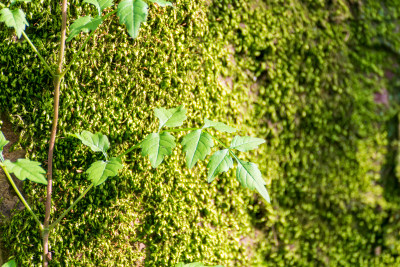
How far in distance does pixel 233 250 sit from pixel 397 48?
1.60m

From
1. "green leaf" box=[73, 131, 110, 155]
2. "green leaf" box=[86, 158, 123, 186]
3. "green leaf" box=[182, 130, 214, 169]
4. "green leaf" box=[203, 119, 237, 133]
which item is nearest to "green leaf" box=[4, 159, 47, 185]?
"green leaf" box=[86, 158, 123, 186]

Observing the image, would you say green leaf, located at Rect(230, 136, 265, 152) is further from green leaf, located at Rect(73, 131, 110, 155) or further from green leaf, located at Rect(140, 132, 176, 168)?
green leaf, located at Rect(73, 131, 110, 155)

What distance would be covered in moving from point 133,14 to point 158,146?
36cm

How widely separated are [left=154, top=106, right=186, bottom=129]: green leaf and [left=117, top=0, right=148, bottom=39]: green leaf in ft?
1.07

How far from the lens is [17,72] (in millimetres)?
1334

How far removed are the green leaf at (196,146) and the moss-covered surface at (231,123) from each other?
0.47 m

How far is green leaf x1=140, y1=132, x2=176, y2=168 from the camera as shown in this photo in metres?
1.04

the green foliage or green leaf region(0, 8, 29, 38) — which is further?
the green foliage

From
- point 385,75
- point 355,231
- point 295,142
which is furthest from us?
point 385,75

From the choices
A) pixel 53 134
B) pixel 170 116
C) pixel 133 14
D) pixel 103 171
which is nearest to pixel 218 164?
pixel 170 116

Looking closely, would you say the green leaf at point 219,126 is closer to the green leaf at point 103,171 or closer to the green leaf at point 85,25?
the green leaf at point 103,171

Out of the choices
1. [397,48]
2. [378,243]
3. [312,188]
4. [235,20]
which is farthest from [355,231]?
[235,20]

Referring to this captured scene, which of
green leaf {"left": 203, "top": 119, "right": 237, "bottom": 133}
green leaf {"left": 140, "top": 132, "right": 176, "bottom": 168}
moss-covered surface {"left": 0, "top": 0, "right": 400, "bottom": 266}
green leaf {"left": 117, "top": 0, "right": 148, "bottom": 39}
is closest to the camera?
green leaf {"left": 117, "top": 0, "right": 148, "bottom": 39}

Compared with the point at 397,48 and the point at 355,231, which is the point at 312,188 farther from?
the point at 397,48
